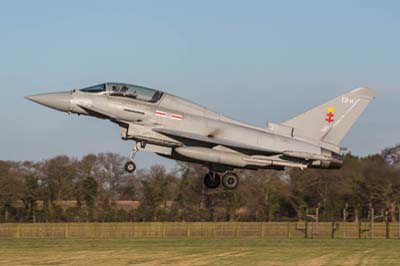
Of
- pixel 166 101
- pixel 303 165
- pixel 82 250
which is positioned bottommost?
pixel 82 250

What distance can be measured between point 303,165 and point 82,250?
1173cm

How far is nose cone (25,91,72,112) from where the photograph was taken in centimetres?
3631

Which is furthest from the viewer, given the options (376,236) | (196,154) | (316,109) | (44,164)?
(44,164)

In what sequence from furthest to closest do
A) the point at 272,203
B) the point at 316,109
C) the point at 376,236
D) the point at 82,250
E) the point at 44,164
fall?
the point at 44,164 → the point at 272,203 → the point at 376,236 → the point at 82,250 → the point at 316,109

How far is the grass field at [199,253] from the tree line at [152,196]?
13.1 m

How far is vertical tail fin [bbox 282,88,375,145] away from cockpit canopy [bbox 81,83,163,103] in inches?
240

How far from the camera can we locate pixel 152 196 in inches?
3004

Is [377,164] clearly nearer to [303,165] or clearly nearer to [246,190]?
[303,165]

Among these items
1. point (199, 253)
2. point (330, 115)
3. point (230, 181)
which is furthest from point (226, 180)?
A: point (330, 115)

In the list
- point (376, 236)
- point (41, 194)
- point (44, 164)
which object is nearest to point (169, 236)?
point (376, 236)

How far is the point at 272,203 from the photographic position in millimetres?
71938

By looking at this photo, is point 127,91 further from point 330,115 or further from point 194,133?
point 330,115

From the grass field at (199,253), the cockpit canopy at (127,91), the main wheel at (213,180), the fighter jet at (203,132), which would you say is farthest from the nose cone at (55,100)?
the main wheel at (213,180)

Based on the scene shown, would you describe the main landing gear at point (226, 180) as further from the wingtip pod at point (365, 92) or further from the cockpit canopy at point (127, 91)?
the wingtip pod at point (365, 92)
